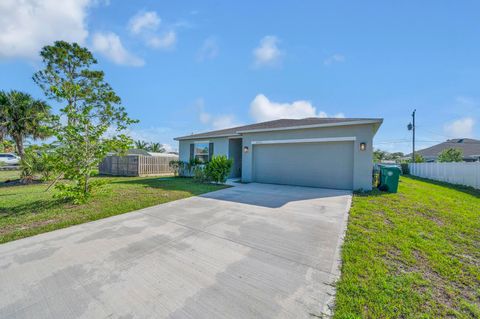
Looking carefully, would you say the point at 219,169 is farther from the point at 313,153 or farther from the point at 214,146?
the point at 313,153

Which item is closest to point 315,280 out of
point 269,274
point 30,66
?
point 269,274

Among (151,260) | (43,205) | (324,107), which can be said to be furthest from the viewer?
(324,107)

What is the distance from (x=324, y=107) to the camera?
16875mm

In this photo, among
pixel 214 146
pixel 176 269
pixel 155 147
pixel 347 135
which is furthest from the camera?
pixel 155 147

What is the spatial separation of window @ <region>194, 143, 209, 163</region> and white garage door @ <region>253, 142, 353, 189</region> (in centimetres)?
411

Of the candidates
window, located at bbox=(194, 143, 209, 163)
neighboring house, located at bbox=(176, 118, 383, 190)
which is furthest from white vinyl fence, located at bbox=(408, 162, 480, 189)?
window, located at bbox=(194, 143, 209, 163)

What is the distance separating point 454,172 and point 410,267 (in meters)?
14.5

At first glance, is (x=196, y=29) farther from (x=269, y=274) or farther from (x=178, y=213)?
(x=269, y=274)

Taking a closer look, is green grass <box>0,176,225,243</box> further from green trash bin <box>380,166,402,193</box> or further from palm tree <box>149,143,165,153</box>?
palm tree <box>149,143,165,153</box>

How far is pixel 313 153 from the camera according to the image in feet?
30.4

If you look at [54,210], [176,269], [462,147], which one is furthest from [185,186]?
[462,147]

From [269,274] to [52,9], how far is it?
38.3ft

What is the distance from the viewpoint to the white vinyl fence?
10125 millimetres

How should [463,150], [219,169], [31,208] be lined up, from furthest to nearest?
[463,150]
[219,169]
[31,208]
